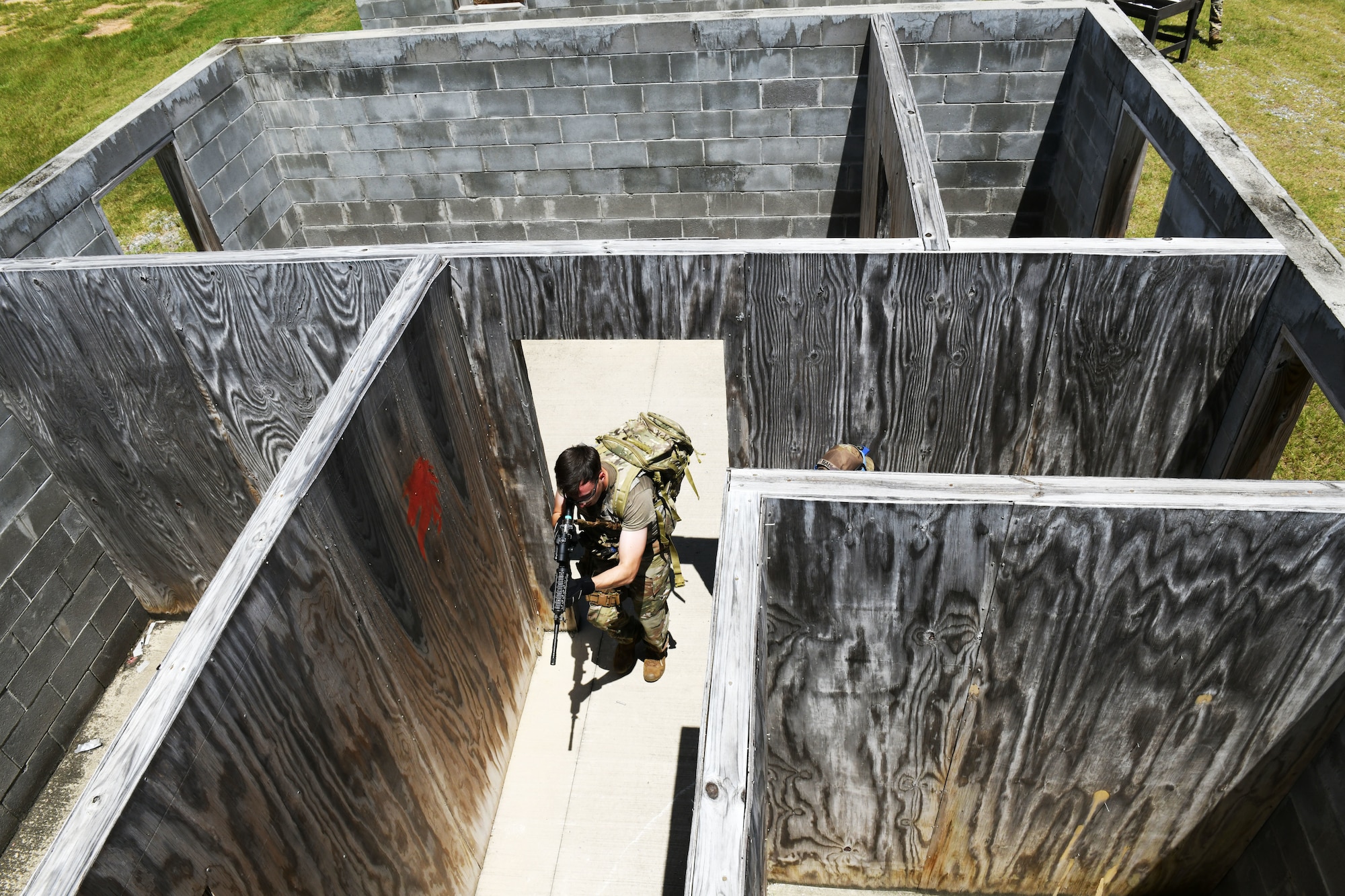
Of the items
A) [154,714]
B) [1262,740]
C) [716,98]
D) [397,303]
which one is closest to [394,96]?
[716,98]

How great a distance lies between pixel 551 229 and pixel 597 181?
0.63 meters

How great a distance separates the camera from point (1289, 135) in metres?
10.6

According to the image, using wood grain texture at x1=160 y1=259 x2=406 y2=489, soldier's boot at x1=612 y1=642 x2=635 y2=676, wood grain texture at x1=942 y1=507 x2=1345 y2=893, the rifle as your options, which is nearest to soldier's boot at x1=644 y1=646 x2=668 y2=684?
soldier's boot at x1=612 y1=642 x2=635 y2=676

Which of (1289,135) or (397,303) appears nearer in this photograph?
(397,303)

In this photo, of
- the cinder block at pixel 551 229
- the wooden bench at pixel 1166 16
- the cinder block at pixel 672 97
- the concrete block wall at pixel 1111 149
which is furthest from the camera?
the wooden bench at pixel 1166 16

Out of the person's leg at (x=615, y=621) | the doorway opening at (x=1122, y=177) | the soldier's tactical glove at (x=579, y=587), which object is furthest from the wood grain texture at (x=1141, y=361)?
the soldier's tactical glove at (x=579, y=587)

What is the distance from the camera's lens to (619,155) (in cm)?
725

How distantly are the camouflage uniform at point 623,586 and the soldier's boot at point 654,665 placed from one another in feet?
Result: 0.18

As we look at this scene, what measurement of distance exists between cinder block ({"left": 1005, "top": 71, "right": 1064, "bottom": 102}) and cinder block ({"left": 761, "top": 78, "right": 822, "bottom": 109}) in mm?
1458

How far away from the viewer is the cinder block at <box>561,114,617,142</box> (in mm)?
7078

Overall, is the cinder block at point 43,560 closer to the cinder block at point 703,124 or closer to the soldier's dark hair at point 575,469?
the soldier's dark hair at point 575,469

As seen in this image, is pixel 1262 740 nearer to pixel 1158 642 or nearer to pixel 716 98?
pixel 1158 642

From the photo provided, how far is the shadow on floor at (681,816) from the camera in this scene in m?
3.92

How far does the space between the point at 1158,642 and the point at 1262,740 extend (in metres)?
0.60
